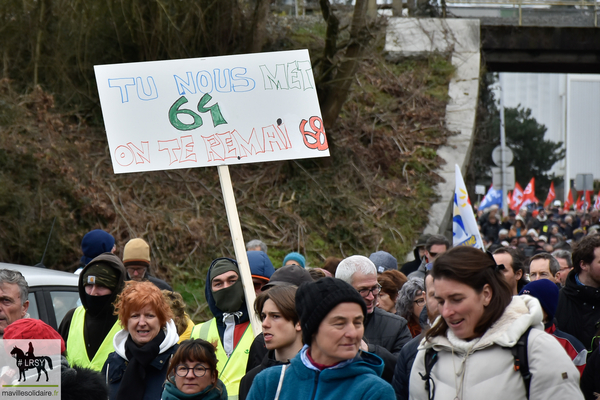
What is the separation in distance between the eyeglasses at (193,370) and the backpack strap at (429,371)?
4.38 ft

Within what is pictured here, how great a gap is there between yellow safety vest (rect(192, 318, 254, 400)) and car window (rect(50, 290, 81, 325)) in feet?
5.64

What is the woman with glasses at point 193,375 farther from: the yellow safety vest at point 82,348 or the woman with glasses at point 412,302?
the woman with glasses at point 412,302

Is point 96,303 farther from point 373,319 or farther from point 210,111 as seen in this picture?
point 373,319

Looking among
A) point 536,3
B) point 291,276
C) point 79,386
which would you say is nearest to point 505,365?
point 79,386

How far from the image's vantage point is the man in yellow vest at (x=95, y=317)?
14.9ft

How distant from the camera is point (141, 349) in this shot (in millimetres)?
4156

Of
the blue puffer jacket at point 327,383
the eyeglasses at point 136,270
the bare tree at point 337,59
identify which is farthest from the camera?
the bare tree at point 337,59

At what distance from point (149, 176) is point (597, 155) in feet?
216

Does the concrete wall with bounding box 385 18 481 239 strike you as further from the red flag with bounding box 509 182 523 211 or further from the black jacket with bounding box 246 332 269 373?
the red flag with bounding box 509 182 523 211

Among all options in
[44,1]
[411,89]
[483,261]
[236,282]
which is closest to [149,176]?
[44,1]

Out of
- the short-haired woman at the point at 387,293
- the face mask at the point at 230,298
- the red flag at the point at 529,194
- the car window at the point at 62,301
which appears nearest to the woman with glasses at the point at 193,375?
the face mask at the point at 230,298

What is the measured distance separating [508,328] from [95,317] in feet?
9.53

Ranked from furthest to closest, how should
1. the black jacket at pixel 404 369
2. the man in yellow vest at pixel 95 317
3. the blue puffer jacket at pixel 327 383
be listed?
the man in yellow vest at pixel 95 317 → the black jacket at pixel 404 369 → the blue puffer jacket at pixel 327 383

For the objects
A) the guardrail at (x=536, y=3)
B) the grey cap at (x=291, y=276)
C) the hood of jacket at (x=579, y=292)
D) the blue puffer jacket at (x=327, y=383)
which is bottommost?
the hood of jacket at (x=579, y=292)
